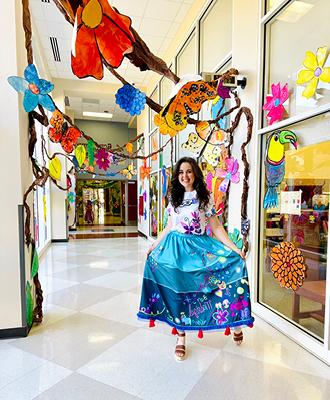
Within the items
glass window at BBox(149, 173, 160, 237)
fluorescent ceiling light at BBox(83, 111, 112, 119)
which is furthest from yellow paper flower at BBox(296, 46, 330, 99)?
fluorescent ceiling light at BBox(83, 111, 112, 119)

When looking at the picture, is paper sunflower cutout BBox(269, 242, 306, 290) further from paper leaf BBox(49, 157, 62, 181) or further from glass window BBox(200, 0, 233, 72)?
glass window BBox(200, 0, 233, 72)

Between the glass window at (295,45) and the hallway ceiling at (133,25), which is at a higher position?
the hallway ceiling at (133,25)

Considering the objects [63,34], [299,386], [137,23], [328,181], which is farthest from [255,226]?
[63,34]

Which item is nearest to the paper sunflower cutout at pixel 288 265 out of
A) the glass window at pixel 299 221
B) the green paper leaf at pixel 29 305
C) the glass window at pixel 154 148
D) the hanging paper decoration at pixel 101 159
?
the glass window at pixel 299 221

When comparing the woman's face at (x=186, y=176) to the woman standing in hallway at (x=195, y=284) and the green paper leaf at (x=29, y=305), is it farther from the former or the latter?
the green paper leaf at (x=29, y=305)

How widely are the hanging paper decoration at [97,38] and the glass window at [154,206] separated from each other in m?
6.08

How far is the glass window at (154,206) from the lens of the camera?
755 centimetres

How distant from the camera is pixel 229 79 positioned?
3.02m

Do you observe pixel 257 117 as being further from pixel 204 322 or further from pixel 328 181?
pixel 204 322

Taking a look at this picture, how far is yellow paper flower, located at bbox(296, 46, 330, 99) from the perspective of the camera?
7.00 feet

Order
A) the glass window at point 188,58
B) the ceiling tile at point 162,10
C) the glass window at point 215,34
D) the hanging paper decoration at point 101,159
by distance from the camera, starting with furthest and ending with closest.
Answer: the hanging paper decoration at point 101,159, the glass window at point 188,58, the ceiling tile at point 162,10, the glass window at point 215,34

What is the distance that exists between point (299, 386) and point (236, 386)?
44 centimetres

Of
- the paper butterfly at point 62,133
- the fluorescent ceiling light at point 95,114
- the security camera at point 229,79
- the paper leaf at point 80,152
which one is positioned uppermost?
the fluorescent ceiling light at point 95,114

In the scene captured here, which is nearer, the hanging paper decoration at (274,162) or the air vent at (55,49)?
the hanging paper decoration at (274,162)
